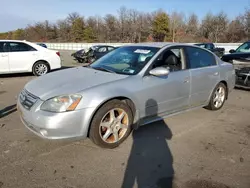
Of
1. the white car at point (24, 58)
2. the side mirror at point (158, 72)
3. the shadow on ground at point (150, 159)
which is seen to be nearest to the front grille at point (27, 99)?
the shadow on ground at point (150, 159)

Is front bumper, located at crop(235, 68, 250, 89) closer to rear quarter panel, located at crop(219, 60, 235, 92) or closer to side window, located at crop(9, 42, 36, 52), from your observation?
rear quarter panel, located at crop(219, 60, 235, 92)

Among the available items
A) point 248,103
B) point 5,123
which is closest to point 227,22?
point 248,103

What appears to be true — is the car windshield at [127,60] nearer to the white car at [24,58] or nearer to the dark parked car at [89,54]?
the white car at [24,58]

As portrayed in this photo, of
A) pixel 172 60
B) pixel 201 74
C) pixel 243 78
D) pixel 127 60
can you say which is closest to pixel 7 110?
pixel 127 60

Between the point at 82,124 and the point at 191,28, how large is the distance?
59.8 meters

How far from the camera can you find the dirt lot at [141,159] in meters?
2.90

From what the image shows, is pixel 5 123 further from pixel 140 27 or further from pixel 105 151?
pixel 140 27

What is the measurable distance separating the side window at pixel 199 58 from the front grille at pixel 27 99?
9.47ft

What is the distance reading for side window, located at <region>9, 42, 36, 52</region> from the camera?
31.8 feet

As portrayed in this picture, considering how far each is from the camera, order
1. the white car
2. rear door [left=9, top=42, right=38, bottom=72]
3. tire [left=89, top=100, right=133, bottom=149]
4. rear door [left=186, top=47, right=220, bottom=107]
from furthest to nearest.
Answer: rear door [left=9, top=42, right=38, bottom=72] → the white car → rear door [left=186, top=47, right=220, bottom=107] → tire [left=89, top=100, right=133, bottom=149]

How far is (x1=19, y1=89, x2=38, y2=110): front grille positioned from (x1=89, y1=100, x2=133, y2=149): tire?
875mm

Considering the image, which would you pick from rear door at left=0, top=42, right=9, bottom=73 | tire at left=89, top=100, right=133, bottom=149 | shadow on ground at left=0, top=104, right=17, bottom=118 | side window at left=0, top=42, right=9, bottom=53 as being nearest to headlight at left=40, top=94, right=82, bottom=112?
tire at left=89, top=100, right=133, bottom=149

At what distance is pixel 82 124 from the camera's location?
3.37m

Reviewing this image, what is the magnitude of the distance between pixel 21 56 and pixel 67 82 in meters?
6.92
